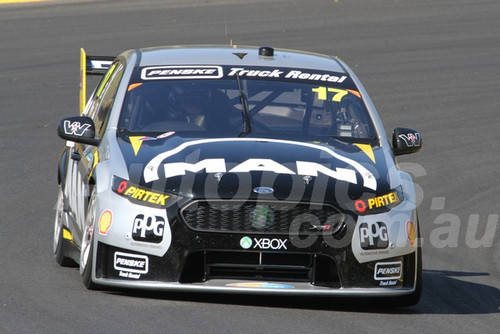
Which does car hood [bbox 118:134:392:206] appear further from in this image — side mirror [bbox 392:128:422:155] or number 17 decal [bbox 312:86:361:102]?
number 17 decal [bbox 312:86:361:102]

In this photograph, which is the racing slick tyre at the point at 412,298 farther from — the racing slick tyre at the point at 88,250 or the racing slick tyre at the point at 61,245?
the racing slick tyre at the point at 61,245

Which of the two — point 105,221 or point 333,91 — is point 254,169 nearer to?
point 105,221

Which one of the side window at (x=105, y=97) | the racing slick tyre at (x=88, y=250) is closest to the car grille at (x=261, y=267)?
the racing slick tyre at (x=88, y=250)

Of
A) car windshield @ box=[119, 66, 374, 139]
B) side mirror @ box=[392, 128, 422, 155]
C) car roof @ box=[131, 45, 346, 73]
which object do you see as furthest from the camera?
car roof @ box=[131, 45, 346, 73]

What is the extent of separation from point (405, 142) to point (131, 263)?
2.12 meters

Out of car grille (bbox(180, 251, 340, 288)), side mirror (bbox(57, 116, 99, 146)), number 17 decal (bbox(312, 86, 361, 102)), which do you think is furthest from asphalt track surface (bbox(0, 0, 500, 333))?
number 17 decal (bbox(312, 86, 361, 102))

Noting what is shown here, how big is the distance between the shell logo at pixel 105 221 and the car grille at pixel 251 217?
415 mm

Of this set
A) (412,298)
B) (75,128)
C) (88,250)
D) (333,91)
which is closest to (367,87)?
(333,91)

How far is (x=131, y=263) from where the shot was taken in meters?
6.82

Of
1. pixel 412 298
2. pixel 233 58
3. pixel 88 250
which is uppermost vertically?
pixel 233 58

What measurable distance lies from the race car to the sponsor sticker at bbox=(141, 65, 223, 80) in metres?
0.25

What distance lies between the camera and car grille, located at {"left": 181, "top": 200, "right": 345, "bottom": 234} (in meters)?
6.76

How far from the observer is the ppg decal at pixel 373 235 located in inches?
270

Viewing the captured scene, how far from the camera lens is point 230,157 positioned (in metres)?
7.16
